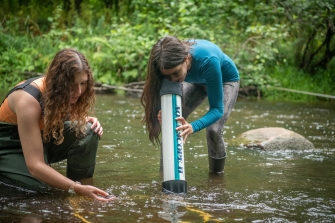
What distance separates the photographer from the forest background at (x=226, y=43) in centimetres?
1110

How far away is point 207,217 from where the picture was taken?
10.2 ft

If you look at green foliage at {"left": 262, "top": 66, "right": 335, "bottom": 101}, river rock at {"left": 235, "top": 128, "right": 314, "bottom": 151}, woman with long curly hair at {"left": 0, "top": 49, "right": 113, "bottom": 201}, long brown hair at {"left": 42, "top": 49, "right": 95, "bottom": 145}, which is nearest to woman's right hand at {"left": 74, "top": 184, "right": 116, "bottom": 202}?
woman with long curly hair at {"left": 0, "top": 49, "right": 113, "bottom": 201}

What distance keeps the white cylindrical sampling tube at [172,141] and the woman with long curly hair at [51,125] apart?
1.50ft

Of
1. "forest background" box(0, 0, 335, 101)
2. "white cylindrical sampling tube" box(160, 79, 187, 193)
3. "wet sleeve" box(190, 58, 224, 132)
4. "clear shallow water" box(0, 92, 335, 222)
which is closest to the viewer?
"clear shallow water" box(0, 92, 335, 222)

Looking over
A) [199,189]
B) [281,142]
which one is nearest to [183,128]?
[199,189]

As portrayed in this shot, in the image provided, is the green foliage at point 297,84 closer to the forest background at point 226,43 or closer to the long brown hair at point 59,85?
the forest background at point 226,43

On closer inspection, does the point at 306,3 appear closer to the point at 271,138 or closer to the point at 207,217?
the point at 271,138

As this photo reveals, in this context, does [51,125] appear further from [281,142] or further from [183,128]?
[281,142]

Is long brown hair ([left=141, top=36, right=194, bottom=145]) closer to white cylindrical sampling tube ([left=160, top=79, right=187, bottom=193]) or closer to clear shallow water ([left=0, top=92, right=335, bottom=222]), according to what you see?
white cylindrical sampling tube ([left=160, top=79, right=187, bottom=193])

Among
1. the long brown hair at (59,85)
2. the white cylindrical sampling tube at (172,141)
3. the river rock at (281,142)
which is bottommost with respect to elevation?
the river rock at (281,142)

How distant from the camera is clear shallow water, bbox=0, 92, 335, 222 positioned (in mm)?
3148

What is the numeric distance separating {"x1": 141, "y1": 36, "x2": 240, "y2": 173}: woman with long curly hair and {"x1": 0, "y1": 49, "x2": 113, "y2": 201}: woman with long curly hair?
45cm

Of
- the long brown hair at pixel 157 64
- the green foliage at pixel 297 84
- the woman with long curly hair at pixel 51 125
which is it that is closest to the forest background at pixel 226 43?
the green foliage at pixel 297 84

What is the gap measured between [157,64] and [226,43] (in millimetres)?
A: 8489
